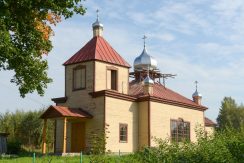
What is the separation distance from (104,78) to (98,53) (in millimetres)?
1645

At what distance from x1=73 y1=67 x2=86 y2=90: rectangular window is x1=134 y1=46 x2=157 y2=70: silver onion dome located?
745cm

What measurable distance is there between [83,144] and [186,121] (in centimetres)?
791

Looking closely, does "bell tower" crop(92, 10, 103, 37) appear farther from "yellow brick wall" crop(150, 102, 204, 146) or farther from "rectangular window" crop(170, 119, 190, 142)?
"rectangular window" crop(170, 119, 190, 142)

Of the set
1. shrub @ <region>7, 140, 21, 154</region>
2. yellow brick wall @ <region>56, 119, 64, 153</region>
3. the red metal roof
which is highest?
the red metal roof

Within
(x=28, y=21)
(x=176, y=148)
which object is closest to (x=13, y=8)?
(x=28, y=21)

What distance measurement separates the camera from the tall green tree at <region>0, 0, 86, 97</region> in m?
17.0

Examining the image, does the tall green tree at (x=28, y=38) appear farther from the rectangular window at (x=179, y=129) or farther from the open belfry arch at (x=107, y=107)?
the rectangular window at (x=179, y=129)

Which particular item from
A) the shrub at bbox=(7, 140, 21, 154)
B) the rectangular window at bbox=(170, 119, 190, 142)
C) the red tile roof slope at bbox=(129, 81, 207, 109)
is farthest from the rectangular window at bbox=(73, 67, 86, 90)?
the rectangular window at bbox=(170, 119, 190, 142)

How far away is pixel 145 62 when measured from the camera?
35.4m

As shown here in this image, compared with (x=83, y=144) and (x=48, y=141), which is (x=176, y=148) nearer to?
(x=83, y=144)

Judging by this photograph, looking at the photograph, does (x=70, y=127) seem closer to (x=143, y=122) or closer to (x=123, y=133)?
(x=123, y=133)

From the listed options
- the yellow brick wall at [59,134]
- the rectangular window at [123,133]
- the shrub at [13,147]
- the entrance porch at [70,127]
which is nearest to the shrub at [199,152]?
the entrance porch at [70,127]

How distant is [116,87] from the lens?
95.9ft

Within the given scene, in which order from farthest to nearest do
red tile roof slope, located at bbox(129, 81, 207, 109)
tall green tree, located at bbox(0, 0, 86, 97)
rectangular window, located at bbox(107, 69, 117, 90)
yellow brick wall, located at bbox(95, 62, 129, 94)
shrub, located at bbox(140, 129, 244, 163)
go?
red tile roof slope, located at bbox(129, 81, 207, 109)
rectangular window, located at bbox(107, 69, 117, 90)
yellow brick wall, located at bbox(95, 62, 129, 94)
tall green tree, located at bbox(0, 0, 86, 97)
shrub, located at bbox(140, 129, 244, 163)
